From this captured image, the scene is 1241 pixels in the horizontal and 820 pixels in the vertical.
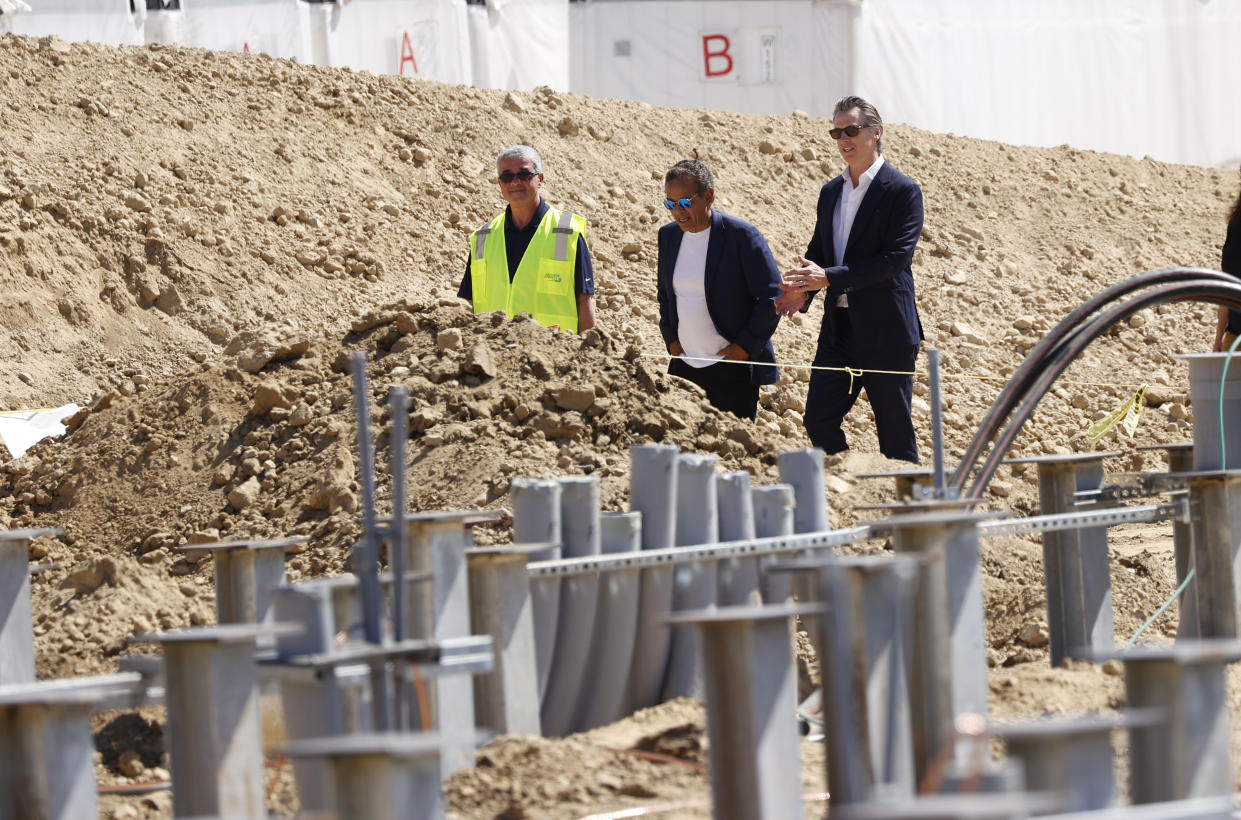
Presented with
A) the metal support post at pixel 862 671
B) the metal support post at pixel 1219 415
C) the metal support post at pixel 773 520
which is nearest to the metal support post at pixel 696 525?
the metal support post at pixel 773 520

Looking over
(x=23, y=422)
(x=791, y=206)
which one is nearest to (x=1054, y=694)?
(x=23, y=422)

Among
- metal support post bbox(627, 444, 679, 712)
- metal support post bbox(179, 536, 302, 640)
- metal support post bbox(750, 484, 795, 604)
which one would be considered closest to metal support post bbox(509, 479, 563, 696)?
metal support post bbox(627, 444, 679, 712)

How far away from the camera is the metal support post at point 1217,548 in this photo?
5.09 meters

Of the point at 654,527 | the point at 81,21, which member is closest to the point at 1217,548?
the point at 654,527

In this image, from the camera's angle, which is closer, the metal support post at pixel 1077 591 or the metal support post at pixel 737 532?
the metal support post at pixel 737 532

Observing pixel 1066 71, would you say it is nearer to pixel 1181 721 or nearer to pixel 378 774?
pixel 1181 721

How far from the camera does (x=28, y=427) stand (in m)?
9.06

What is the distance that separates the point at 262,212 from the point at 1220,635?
362 inches

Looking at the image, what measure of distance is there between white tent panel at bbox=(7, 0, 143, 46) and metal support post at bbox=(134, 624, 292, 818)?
13825 millimetres

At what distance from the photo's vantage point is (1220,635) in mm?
5062

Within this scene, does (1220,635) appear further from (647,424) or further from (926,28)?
(926,28)

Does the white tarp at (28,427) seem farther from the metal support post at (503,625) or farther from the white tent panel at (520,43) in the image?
the white tent panel at (520,43)

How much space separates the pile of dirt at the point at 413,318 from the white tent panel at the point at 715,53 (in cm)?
65

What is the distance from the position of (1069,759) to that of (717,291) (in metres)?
4.26
